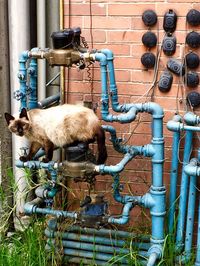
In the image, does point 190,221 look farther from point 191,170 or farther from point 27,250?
point 27,250

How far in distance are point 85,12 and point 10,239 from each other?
1.74 m

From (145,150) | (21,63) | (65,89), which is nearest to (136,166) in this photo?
(145,150)

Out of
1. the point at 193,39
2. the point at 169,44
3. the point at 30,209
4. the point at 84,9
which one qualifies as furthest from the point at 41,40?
the point at 30,209

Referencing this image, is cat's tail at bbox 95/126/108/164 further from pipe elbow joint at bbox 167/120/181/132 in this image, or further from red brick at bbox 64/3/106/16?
red brick at bbox 64/3/106/16

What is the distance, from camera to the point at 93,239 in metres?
3.54

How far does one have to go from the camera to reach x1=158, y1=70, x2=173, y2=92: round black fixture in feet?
11.5

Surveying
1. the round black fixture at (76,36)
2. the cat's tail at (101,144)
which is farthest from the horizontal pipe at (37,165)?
the round black fixture at (76,36)

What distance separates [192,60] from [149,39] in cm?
32

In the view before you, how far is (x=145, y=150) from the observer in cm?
323

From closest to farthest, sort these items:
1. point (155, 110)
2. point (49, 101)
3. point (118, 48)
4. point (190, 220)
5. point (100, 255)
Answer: point (155, 110), point (190, 220), point (100, 255), point (118, 48), point (49, 101)

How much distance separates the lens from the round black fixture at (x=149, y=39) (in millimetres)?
3475

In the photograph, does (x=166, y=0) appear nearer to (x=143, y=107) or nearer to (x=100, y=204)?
(x=143, y=107)

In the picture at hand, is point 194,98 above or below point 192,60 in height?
below

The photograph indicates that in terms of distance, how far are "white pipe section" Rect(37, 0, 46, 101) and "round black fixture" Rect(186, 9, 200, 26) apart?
3.59ft
